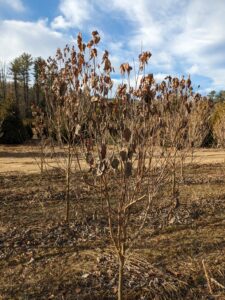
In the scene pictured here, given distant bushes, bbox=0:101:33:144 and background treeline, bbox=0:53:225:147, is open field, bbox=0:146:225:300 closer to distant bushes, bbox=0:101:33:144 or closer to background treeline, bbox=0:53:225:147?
background treeline, bbox=0:53:225:147

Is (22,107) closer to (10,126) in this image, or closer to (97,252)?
(10,126)

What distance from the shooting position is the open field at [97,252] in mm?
3818

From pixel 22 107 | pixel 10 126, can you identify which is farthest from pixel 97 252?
pixel 22 107

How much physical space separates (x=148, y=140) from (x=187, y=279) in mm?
1967

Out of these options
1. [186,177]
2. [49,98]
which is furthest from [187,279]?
[186,177]

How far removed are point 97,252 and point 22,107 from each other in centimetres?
3818

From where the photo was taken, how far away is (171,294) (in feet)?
12.2

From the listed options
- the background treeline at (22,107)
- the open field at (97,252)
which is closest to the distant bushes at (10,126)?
the background treeline at (22,107)

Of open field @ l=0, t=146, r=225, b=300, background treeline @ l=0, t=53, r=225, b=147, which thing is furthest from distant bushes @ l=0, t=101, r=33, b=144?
open field @ l=0, t=146, r=225, b=300

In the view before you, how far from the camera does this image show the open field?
382 centimetres

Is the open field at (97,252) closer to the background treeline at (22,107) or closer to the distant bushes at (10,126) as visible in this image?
the background treeline at (22,107)

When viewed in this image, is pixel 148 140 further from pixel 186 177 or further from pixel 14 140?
pixel 14 140

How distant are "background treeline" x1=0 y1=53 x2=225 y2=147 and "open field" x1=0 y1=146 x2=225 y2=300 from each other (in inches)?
110

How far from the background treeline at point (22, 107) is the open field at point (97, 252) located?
2.78 meters
